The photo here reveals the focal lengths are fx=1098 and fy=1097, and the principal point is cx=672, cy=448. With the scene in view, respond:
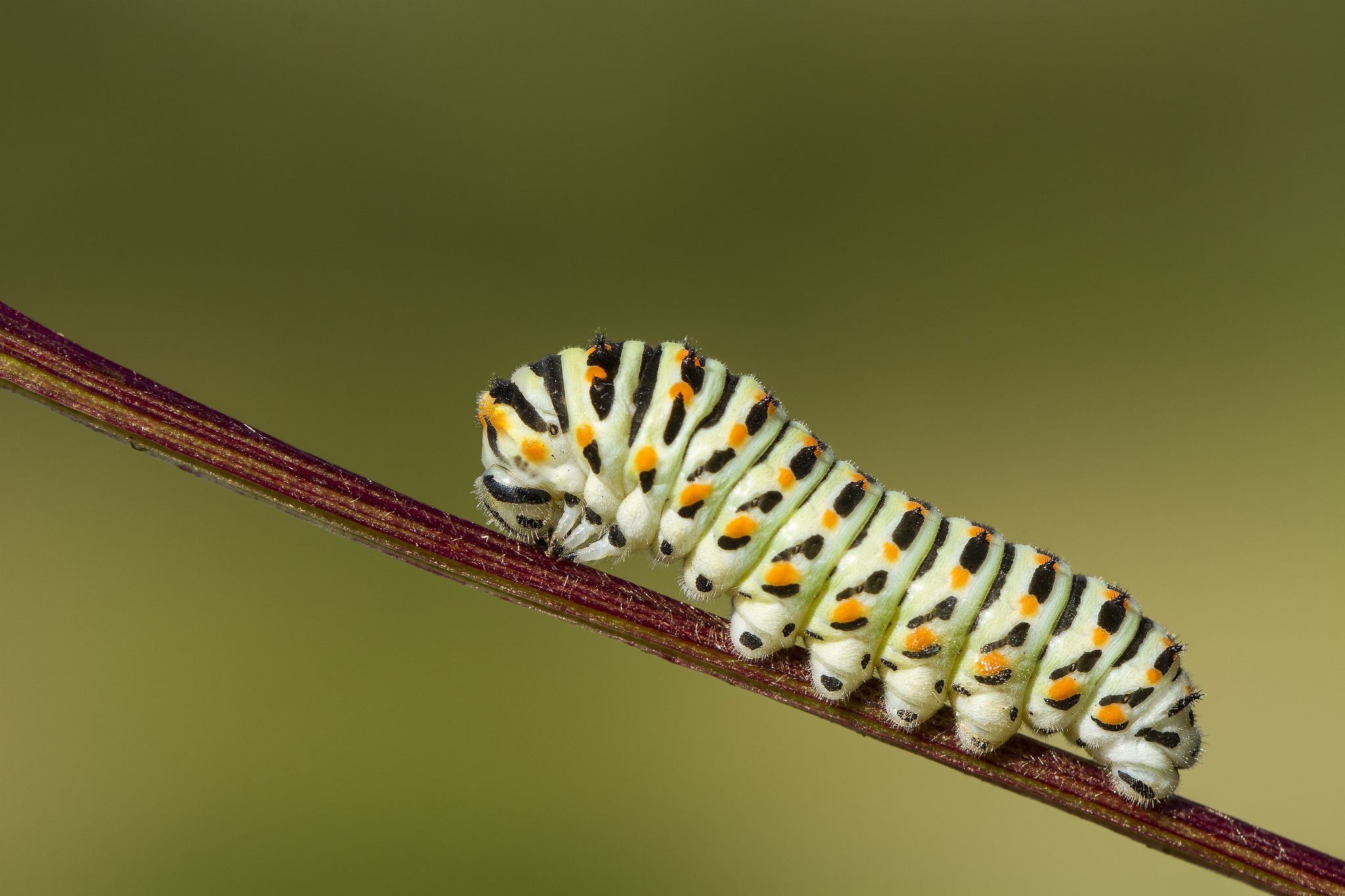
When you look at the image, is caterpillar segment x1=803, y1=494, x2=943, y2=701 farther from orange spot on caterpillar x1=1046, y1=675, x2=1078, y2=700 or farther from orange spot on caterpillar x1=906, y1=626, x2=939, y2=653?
orange spot on caterpillar x1=1046, y1=675, x2=1078, y2=700

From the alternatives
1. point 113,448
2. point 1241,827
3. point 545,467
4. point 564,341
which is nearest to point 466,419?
point 564,341

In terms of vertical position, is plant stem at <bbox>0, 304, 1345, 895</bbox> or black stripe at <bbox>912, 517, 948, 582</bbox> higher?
black stripe at <bbox>912, 517, 948, 582</bbox>

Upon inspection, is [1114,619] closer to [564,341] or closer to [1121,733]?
[1121,733]

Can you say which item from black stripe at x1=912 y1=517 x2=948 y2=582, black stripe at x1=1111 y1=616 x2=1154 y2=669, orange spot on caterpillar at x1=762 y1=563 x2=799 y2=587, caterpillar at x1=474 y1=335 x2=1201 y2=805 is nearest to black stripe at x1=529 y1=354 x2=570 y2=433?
caterpillar at x1=474 y1=335 x2=1201 y2=805

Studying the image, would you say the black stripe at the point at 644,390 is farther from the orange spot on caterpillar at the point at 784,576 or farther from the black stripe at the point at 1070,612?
the black stripe at the point at 1070,612

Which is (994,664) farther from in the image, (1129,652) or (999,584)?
(1129,652)
